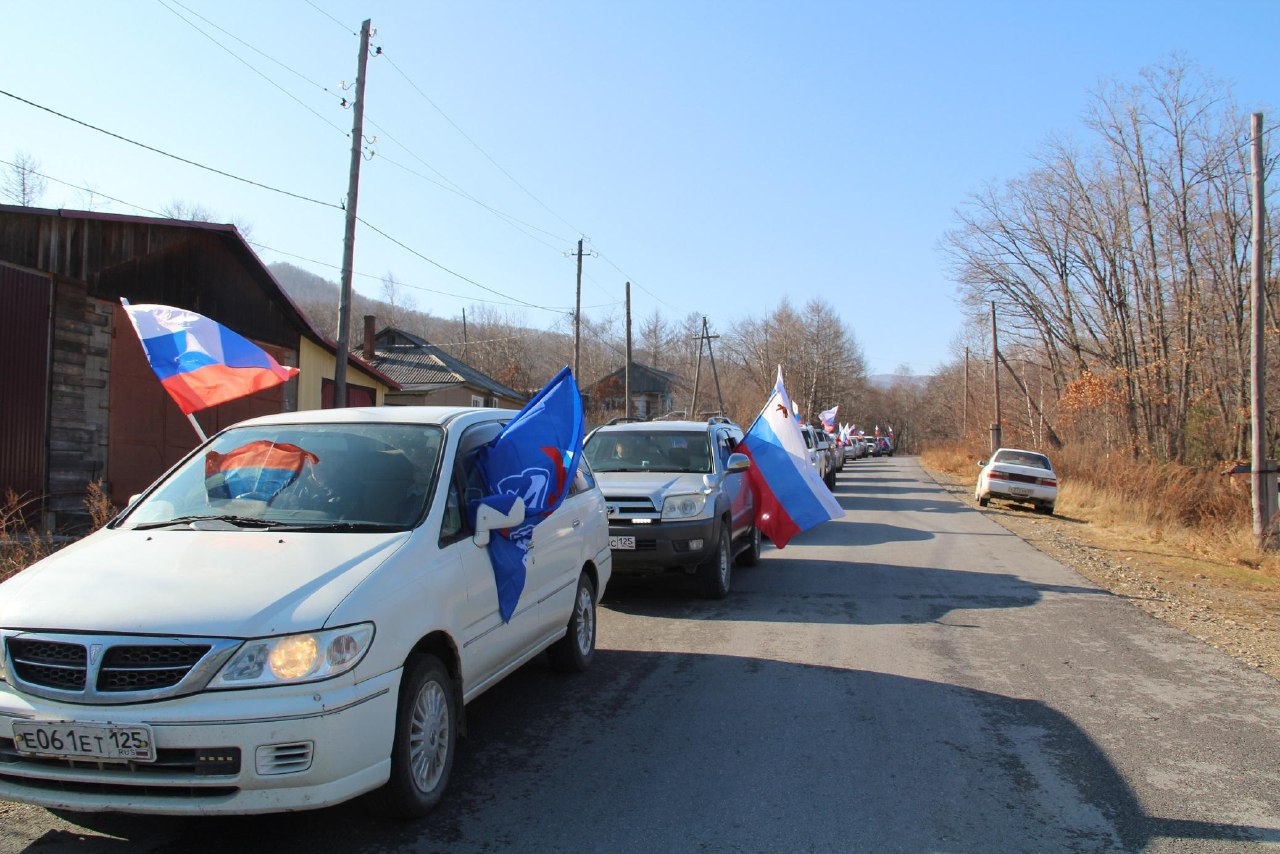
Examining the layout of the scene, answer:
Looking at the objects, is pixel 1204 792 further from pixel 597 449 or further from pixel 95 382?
pixel 95 382

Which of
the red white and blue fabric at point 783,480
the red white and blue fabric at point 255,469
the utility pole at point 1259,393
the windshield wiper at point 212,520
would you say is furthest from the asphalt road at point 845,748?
the utility pole at point 1259,393

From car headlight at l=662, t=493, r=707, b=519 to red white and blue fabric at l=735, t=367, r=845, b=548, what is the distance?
2070 millimetres

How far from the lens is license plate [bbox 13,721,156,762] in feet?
10.6

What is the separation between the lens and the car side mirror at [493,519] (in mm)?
4543

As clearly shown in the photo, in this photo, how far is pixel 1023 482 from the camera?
21297 millimetres

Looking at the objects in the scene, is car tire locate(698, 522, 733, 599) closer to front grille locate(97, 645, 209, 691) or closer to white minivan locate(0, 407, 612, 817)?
white minivan locate(0, 407, 612, 817)

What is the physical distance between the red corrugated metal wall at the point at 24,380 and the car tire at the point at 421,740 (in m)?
10.0

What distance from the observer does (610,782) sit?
444cm

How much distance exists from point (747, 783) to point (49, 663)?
121 inches

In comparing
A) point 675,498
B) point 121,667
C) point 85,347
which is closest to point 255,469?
point 121,667

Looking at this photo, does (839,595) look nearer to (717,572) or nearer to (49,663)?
(717,572)

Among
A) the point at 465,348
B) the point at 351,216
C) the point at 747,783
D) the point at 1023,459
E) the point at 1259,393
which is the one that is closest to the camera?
the point at 747,783

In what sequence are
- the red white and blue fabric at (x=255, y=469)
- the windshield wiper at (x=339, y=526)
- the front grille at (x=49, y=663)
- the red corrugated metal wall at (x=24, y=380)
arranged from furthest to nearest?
the red corrugated metal wall at (x=24, y=380) → the red white and blue fabric at (x=255, y=469) → the windshield wiper at (x=339, y=526) → the front grille at (x=49, y=663)

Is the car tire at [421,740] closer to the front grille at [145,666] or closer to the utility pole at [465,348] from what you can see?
the front grille at [145,666]
